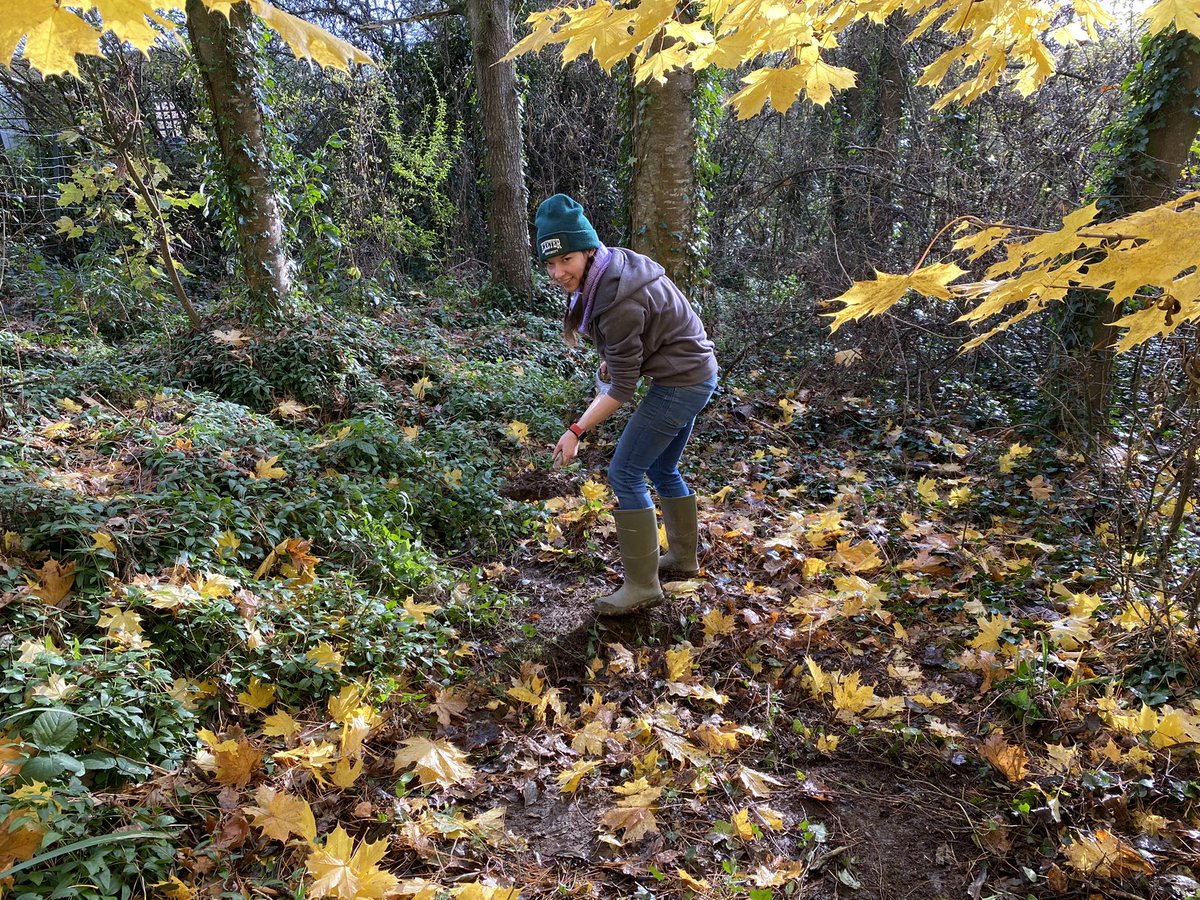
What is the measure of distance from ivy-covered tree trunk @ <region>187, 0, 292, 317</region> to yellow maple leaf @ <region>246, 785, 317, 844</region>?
15.7 feet

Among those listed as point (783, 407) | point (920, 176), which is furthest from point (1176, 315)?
point (920, 176)

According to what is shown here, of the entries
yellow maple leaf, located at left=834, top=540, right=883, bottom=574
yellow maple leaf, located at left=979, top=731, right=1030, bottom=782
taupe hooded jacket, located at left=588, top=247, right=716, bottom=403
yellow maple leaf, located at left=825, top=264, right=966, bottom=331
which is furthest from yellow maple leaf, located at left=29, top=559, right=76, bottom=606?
yellow maple leaf, located at left=834, top=540, right=883, bottom=574

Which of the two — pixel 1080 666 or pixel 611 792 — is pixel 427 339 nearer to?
pixel 611 792

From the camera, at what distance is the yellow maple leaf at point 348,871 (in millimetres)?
1851

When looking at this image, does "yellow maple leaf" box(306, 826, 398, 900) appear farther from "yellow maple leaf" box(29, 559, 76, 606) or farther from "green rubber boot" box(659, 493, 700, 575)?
"green rubber boot" box(659, 493, 700, 575)

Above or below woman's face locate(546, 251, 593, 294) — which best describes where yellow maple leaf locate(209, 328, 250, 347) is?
above

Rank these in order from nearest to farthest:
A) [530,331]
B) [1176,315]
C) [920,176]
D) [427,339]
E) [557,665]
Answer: [1176,315], [557,665], [920,176], [427,339], [530,331]

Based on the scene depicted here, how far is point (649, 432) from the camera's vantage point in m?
3.20

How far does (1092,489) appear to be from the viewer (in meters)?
4.17

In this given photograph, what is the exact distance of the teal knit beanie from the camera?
9.59ft

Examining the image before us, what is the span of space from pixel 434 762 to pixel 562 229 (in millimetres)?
2179

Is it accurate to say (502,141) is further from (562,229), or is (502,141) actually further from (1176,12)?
(1176,12)

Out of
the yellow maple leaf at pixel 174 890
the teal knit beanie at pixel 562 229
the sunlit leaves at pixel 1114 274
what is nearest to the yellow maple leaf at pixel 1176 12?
the sunlit leaves at pixel 1114 274

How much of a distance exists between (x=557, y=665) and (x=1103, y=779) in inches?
82.4
